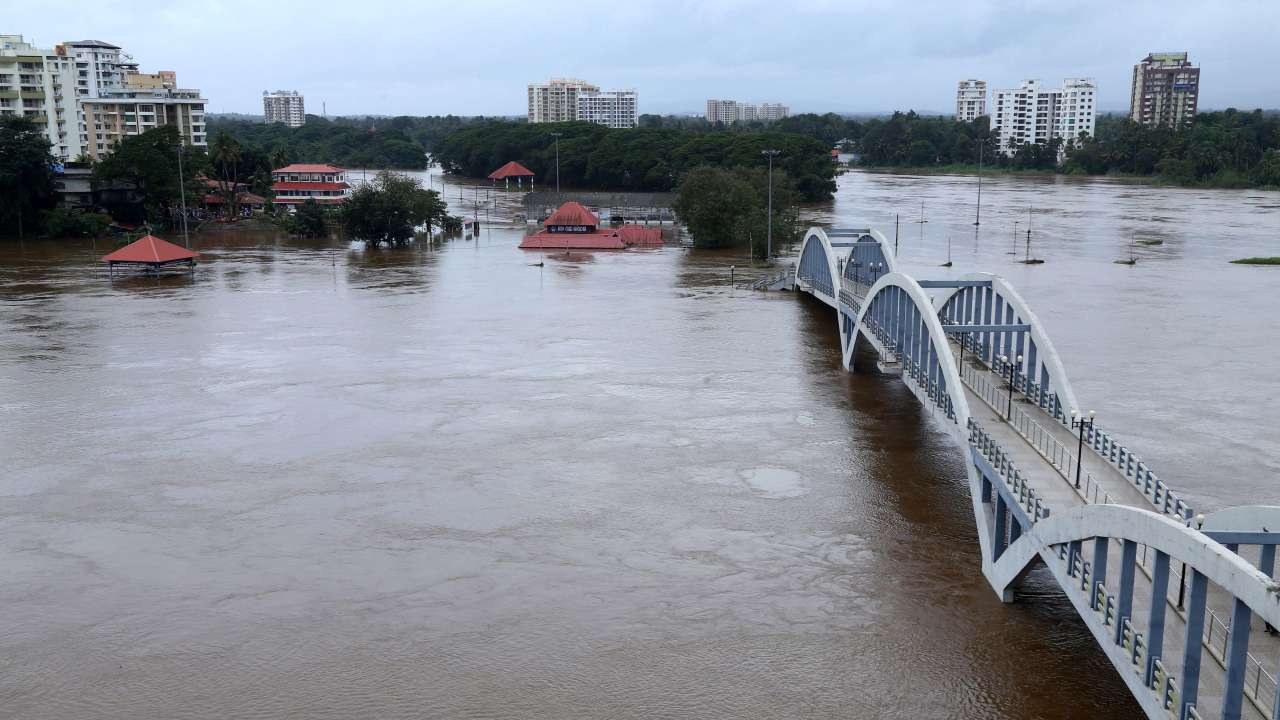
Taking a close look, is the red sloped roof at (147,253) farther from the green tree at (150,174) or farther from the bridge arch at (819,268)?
the bridge arch at (819,268)

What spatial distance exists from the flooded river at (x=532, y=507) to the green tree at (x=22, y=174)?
25.4m

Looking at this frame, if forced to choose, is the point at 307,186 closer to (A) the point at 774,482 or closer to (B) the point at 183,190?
(B) the point at 183,190

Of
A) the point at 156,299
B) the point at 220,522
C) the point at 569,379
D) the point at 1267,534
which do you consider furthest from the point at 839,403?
the point at 156,299

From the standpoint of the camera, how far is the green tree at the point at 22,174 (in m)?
68.2

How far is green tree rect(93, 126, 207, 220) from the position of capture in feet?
235

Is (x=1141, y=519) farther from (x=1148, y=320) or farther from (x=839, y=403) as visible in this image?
(x=1148, y=320)

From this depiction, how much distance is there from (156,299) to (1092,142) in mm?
121166

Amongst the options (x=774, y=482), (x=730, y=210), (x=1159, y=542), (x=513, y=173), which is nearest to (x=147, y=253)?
(x=730, y=210)

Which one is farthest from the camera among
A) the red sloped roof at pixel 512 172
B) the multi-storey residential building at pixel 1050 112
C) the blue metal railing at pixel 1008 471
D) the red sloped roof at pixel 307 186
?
Answer: the multi-storey residential building at pixel 1050 112

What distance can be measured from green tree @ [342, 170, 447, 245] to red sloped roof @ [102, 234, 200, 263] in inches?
462

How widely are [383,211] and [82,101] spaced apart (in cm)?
5319

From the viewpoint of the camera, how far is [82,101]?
10419 cm

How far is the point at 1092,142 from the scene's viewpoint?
140 m

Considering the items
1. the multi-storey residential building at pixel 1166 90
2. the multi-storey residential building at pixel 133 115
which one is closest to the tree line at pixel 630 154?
the multi-storey residential building at pixel 133 115
